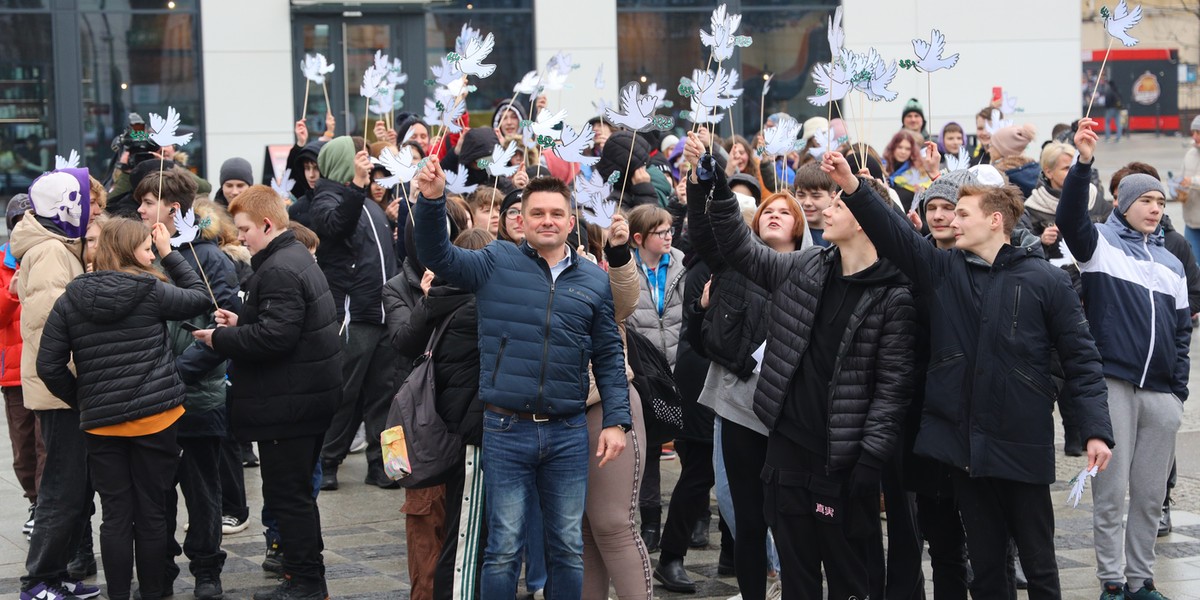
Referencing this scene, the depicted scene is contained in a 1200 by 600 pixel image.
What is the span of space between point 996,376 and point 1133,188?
1.94 m

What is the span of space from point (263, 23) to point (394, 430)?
13139mm

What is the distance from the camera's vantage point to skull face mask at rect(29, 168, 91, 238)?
6871 mm

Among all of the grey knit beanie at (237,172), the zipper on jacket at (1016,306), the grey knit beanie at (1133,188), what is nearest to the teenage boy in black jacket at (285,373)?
the zipper on jacket at (1016,306)

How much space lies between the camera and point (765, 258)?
5957 millimetres

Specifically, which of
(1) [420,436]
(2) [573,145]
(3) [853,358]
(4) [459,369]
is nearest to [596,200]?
(2) [573,145]

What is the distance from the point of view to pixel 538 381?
5586 mm

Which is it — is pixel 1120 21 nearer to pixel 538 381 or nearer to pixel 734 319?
pixel 734 319

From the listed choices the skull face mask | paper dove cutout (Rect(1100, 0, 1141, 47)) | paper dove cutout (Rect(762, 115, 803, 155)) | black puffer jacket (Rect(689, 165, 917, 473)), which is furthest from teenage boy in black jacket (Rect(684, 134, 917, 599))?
the skull face mask

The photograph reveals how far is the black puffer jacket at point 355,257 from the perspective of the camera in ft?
29.3

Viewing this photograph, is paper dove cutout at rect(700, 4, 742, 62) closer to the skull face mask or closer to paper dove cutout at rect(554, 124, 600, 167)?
paper dove cutout at rect(554, 124, 600, 167)

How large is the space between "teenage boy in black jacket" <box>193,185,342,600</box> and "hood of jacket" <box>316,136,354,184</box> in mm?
1961

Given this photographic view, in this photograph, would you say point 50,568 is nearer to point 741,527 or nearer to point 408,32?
point 741,527

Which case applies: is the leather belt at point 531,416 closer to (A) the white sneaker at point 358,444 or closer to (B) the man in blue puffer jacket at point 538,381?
(B) the man in blue puffer jacket at point 538,381

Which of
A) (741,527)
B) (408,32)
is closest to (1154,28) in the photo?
(408,32)
